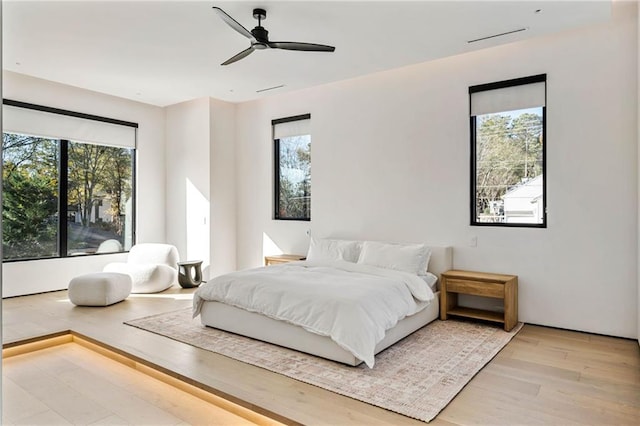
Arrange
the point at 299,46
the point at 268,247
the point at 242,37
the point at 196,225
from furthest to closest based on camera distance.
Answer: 1. the point at 196,225
2. the point at 268,247
3. the point at 242,37
4. the point at 299,46

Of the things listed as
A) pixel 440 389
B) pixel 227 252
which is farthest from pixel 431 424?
pixel 227 252

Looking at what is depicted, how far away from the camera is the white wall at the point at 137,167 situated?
580 cm

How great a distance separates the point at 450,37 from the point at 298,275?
2.86m

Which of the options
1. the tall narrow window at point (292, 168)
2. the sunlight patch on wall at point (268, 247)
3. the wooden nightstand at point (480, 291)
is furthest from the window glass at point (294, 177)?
the wooden nightstand at point (480, 291)

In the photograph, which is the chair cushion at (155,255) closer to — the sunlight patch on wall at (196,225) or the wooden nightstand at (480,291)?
the sunlight patch on wall at (196,225)

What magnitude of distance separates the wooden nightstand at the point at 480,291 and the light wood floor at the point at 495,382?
0.26 m

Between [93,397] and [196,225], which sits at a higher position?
[196,225]

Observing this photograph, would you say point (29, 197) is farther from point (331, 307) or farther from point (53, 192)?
point (331, 307)

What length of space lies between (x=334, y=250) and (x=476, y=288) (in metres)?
1.85

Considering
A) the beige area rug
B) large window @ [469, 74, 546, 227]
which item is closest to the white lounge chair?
the beige area rug

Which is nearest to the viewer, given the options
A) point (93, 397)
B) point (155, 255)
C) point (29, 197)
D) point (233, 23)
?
point (93, 397)

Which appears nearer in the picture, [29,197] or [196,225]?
[29,197]

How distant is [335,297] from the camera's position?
3.54 m

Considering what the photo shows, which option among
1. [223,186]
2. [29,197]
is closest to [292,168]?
[223,186]
